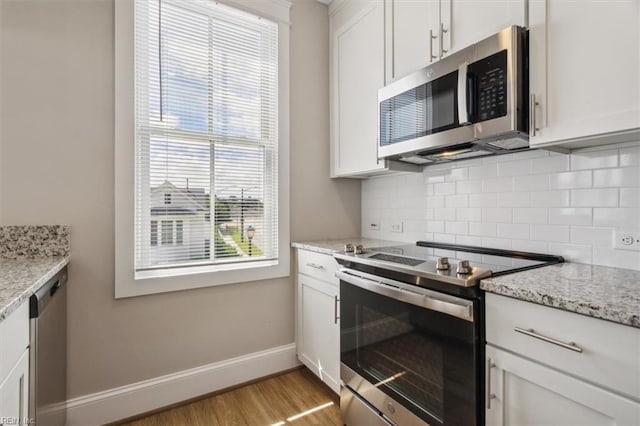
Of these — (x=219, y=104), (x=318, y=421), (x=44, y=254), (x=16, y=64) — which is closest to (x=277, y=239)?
(x=219, y=104)

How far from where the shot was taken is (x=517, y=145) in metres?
1.49

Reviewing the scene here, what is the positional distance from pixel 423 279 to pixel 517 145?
2.67 feet

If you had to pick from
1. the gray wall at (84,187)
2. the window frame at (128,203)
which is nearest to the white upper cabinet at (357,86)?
the window frame at (128,203)

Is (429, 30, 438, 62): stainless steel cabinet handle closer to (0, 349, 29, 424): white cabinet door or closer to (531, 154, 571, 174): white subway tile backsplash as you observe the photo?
(531, 154, 571, 174): white subway tile backsplash

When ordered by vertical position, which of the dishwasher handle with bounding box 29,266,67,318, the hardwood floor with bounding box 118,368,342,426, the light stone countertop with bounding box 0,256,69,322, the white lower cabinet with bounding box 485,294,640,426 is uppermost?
the light stone countertop with bounding box 0,256,69,322

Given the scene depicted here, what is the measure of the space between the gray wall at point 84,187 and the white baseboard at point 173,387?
0.05m

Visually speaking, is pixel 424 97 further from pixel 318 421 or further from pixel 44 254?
pixel 44 254

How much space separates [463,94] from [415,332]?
41.6 inches

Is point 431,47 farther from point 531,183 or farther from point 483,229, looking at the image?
point 483,229

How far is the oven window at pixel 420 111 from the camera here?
4.92ft

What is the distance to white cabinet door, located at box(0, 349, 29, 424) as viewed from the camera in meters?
0.84

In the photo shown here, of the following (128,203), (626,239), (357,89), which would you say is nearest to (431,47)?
(357,89)

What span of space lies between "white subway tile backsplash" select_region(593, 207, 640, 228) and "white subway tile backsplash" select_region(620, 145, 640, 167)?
181 mm

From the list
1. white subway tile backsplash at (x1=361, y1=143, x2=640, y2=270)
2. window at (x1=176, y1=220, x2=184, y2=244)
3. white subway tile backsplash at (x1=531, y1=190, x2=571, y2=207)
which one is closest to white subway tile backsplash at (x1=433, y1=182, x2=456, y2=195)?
white subway tile backsplash at (x1=361, y1=143, x2=640, y2=270)
